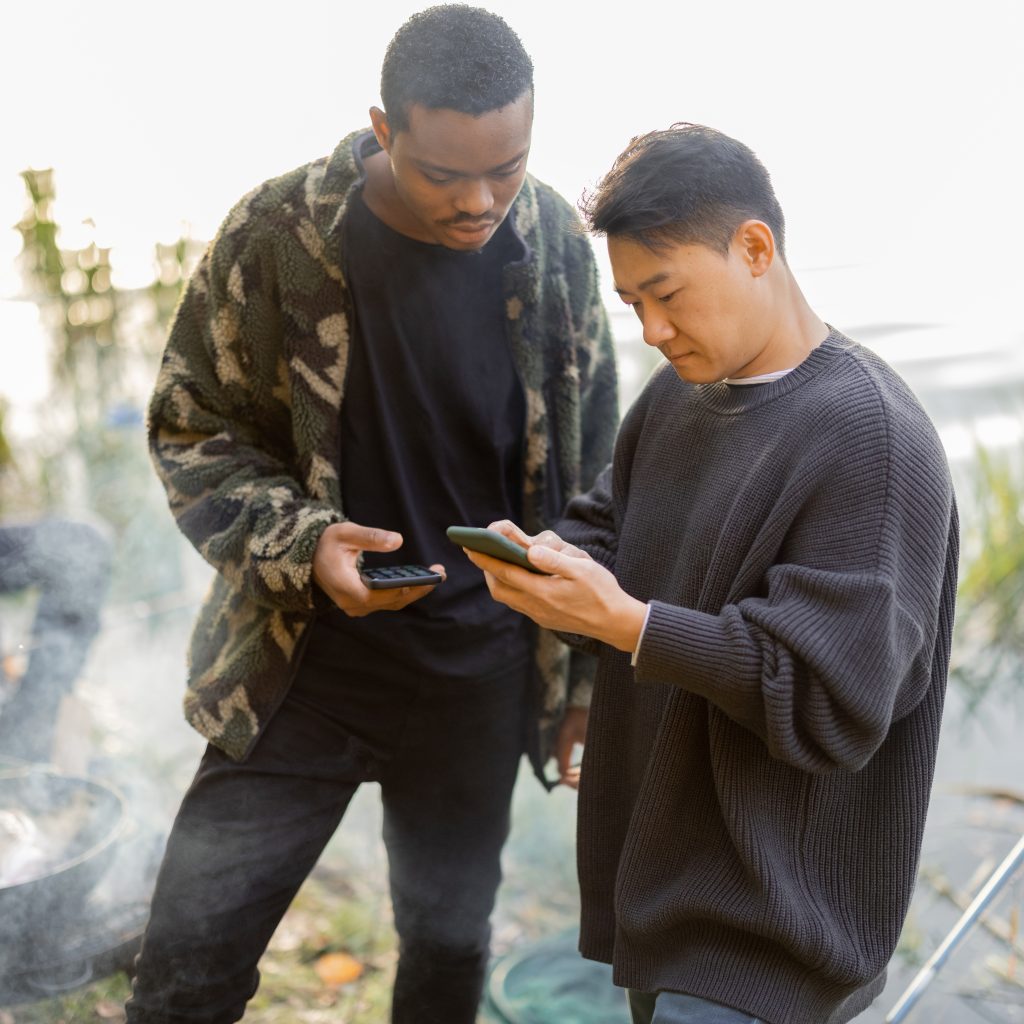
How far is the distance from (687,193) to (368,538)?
2.39ft

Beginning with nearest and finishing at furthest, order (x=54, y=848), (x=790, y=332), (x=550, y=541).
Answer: (x=790, y=332)
(x=550, y=541)
(x=54, y=848)

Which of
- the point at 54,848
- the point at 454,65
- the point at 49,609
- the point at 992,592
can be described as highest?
the point at 454,65

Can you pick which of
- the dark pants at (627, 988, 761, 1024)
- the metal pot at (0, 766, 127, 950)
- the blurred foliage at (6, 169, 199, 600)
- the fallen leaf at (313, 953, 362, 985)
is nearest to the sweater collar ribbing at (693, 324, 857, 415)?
the dark pants at (627, 988, 761, 1024)

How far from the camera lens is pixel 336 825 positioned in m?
2.08

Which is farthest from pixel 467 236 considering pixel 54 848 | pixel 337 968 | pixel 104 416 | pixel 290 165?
pixel 104 416

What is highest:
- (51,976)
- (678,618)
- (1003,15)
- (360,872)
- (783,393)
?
(1003,15)

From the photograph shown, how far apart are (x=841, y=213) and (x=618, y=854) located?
310 cm

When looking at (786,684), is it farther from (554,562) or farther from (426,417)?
(426,417)

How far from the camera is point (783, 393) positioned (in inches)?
60.8

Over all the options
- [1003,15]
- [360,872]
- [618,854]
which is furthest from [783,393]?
[1003,15]

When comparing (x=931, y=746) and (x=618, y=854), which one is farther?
(x=618, y=854)

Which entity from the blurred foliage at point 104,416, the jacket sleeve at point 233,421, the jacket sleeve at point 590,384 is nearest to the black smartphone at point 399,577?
the jacket sleeve at point 233,421

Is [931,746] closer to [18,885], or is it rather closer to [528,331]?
[528,331]

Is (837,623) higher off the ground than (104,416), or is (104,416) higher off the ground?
(837,623)
